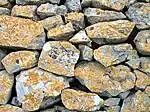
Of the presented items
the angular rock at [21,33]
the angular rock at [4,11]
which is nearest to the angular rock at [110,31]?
the angular rock at [21,33]

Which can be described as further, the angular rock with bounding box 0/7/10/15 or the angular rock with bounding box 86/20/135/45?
the angular rock with bounding box 0/7/10/15

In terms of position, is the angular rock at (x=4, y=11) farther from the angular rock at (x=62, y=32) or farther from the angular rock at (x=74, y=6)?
the angular rock at (x=74, y=6)

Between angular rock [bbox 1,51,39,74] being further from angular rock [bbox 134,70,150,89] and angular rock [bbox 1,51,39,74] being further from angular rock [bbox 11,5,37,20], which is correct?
angular rock [bbox 134,70,150,89]

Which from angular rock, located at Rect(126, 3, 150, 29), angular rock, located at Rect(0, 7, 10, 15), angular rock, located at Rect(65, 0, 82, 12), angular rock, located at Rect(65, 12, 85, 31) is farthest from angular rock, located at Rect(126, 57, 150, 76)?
angular rock, located at Rect(0, 7, 10, 15)

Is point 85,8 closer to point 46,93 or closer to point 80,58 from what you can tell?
point 80,58

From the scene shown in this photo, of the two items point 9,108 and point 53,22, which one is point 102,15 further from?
point 9,108

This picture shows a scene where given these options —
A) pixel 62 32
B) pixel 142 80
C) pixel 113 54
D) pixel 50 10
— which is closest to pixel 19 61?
pixel 62 32

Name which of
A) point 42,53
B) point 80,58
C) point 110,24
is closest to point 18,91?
point 42,53
